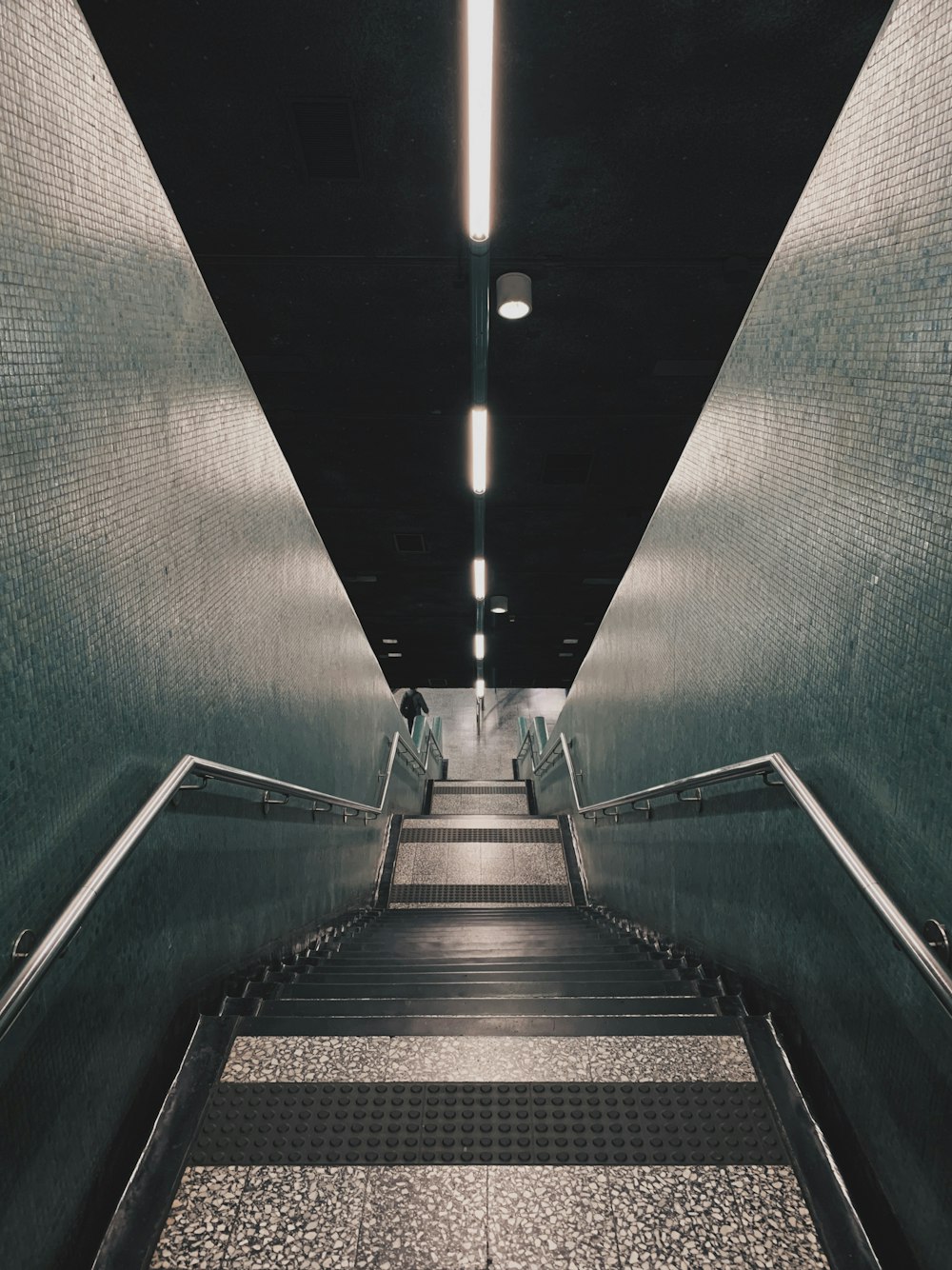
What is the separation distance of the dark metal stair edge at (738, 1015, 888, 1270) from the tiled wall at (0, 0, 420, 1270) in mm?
1377

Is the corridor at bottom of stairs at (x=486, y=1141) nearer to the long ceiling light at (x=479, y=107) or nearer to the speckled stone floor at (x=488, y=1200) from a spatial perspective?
the speckled stone floor at (x=488, y=1200)

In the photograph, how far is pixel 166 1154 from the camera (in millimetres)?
1541

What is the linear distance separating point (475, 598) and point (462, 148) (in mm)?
7029

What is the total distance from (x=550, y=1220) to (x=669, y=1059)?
0.56m

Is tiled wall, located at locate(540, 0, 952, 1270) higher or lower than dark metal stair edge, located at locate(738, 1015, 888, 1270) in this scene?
higher

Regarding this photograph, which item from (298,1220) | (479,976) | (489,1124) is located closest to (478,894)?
(479,976)

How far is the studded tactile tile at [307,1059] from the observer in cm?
179

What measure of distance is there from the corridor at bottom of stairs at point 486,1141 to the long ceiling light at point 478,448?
403 cm

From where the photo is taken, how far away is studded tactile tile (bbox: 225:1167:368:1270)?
132cm

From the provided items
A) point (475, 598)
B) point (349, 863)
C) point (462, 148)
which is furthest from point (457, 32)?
point (475, 598)

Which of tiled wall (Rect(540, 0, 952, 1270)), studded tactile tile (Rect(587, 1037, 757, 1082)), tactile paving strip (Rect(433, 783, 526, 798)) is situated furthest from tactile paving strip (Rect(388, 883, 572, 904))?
tactile paving strip (Rect(433, 783, 526, 798))

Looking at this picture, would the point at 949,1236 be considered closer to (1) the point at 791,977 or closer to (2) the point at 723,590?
(1) the point at 791,977

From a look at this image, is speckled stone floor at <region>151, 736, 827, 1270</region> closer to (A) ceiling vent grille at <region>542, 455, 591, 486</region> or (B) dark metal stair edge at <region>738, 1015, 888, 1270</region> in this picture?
(B) dark metal stair edge at <region>738, 1015, 888, 1270</region>

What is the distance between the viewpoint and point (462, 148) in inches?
123
